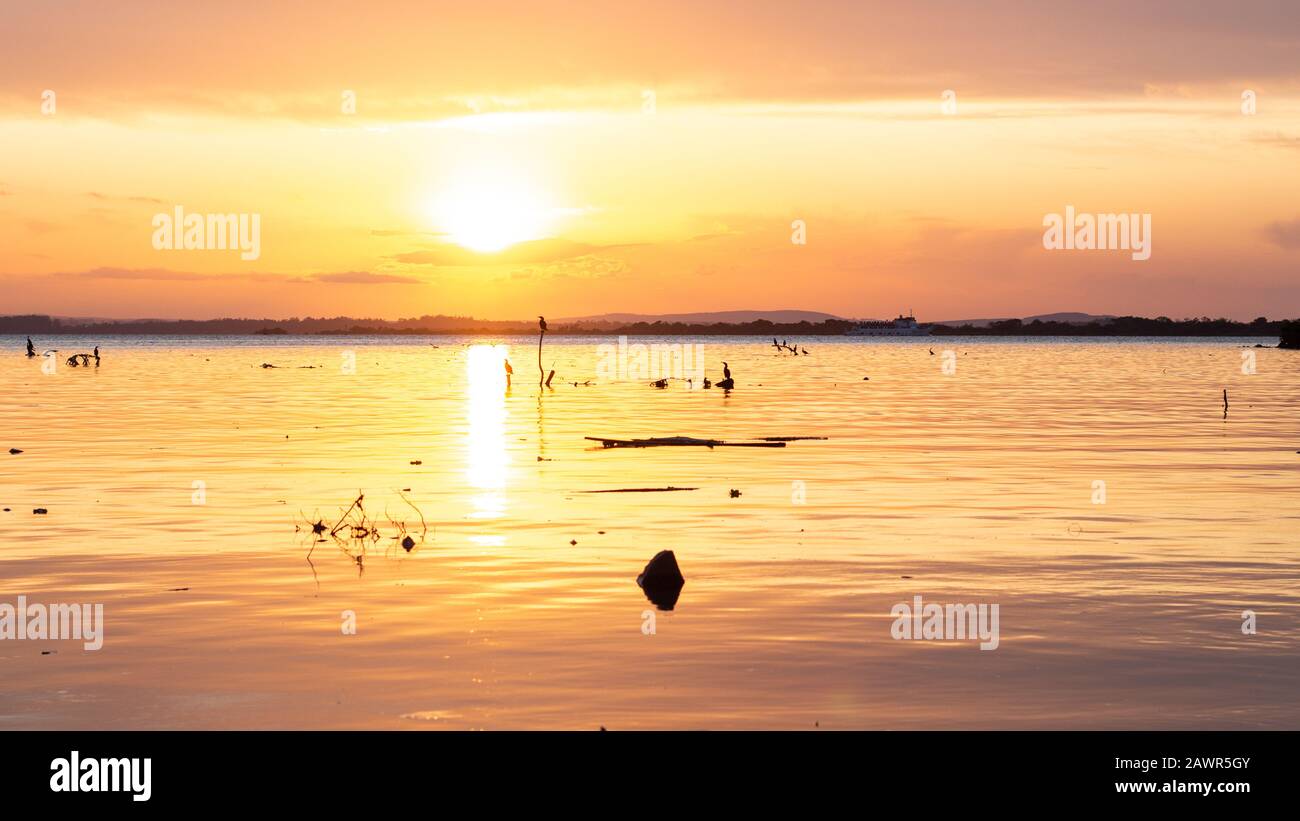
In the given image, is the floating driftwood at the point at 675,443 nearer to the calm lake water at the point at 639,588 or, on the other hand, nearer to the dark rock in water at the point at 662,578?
the calm lake water at the point at 639,588

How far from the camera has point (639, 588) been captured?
71.7 ft

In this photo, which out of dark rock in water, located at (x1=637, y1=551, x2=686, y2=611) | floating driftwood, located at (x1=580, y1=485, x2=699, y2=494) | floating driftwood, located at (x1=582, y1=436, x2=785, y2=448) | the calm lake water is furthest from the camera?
floating driftwood, located at (x1=582, y1=436, x2=785, y2=448)

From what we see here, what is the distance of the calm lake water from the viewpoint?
15.5 m

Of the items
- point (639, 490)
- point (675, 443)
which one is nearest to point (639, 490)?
point (639, 490)

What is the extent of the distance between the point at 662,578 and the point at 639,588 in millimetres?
410

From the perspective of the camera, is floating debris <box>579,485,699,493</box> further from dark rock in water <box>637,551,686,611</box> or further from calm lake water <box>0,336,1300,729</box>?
dark rock in water <box>637,551,686,611</box>

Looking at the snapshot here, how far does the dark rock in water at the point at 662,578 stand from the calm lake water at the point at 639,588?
276 mm

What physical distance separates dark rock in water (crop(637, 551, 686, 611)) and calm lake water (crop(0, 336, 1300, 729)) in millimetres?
276

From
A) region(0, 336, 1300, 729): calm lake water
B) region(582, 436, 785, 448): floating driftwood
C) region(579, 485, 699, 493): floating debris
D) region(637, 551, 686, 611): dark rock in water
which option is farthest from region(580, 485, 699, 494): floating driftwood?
region(637, 551, 686, 611): dark rock in water

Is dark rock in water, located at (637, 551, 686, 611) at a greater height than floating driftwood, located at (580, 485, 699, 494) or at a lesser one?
lesser

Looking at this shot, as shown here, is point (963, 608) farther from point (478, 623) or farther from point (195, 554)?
point (195, 554)

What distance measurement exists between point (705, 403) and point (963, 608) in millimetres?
59649

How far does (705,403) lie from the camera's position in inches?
3142
